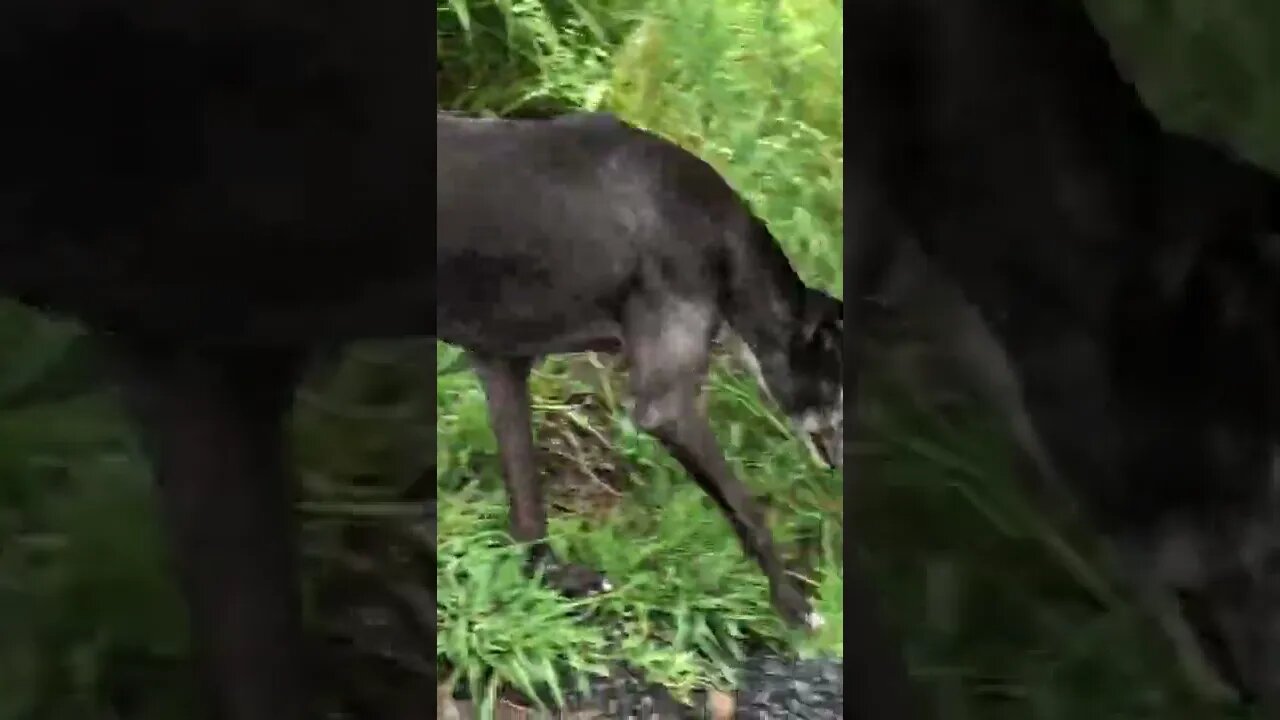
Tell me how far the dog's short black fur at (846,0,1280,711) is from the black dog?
6.0 inches

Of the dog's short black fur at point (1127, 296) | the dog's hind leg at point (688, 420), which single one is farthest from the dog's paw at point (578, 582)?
the dog's short black fur at point (1127, 296)

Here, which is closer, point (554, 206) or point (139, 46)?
point (139, 46)

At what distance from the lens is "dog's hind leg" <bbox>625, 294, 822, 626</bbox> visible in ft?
2.61

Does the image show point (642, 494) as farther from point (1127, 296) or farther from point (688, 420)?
point (1127, 296)

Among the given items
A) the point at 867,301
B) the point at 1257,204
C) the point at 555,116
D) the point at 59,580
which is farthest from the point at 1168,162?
the point at 59,580

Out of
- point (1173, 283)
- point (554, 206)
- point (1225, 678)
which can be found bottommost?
point (1225, 678)

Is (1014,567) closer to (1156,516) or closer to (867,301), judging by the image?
(1156,516)

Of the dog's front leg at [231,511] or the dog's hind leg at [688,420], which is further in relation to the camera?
the dog's hind leg at [688,420]

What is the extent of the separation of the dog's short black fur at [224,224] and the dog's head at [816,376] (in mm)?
274

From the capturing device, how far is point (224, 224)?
2.17 ft

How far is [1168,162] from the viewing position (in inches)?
26.0

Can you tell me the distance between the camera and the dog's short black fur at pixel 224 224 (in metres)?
0.64

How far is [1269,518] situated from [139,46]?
2.43 ft

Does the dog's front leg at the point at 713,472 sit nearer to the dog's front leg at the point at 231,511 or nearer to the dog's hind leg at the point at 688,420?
the dog's hind leg at the point at 688,420
